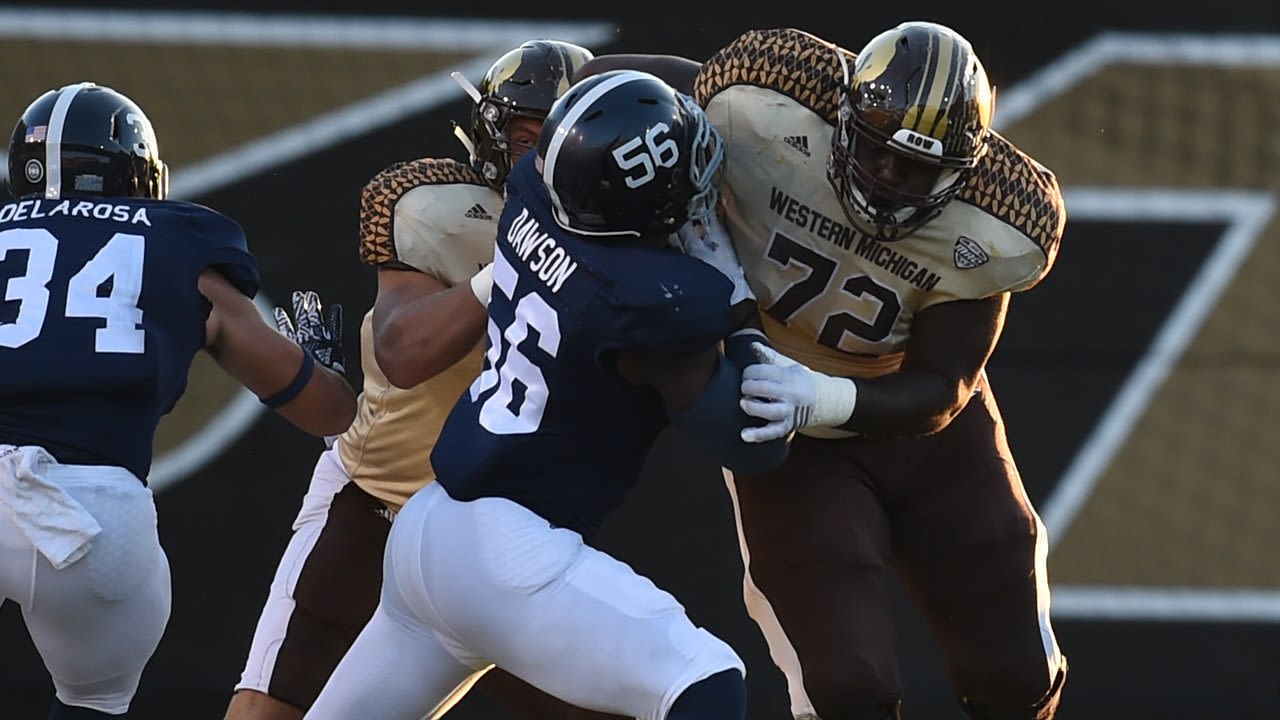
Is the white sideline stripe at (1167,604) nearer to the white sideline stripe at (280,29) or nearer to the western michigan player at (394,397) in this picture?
the western michigan player at (394,397)

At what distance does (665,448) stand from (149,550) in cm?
191

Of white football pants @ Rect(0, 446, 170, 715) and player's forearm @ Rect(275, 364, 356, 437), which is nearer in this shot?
white football pants @ Rect(0, 446, 170, 715)

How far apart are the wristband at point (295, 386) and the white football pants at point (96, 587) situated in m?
0.30

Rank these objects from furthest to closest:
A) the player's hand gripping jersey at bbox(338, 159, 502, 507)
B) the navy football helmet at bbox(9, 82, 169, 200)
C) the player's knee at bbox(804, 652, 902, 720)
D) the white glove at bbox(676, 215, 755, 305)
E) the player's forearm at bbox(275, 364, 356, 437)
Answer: the player's hand gripping jersey at bbox(338, 159, 502, 507) → the player's forearm at bbox(275, 364, 356, 437) → the navy football helmet at bbox(9, 82, 169, 200) → the player's knee at bbox(804, 652, 902, 720) → the white glove at bbox(676, 215, 755, 305)

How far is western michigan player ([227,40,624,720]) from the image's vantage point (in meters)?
3.31

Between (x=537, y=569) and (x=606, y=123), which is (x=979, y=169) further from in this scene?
(x=537, y=569)

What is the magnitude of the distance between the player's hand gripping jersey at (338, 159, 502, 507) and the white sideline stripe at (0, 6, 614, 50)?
3.89ft

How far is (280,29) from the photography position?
15.2ft

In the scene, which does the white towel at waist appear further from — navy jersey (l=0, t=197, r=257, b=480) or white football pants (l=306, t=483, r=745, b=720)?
white football pants (l=306, t=483, r=745, b=720)

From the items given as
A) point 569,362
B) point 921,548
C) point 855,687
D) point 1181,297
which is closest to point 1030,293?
point 1181,297

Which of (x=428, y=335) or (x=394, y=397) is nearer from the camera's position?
(x=428, y=335)

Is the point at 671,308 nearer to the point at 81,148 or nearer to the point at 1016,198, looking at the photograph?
the point at 1016,198

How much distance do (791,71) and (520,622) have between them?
3.69 ft

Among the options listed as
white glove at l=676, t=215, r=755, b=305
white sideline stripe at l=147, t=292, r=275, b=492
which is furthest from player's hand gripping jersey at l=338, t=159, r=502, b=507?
white sideline stripe at l=147, t=292, r=275, b=492
